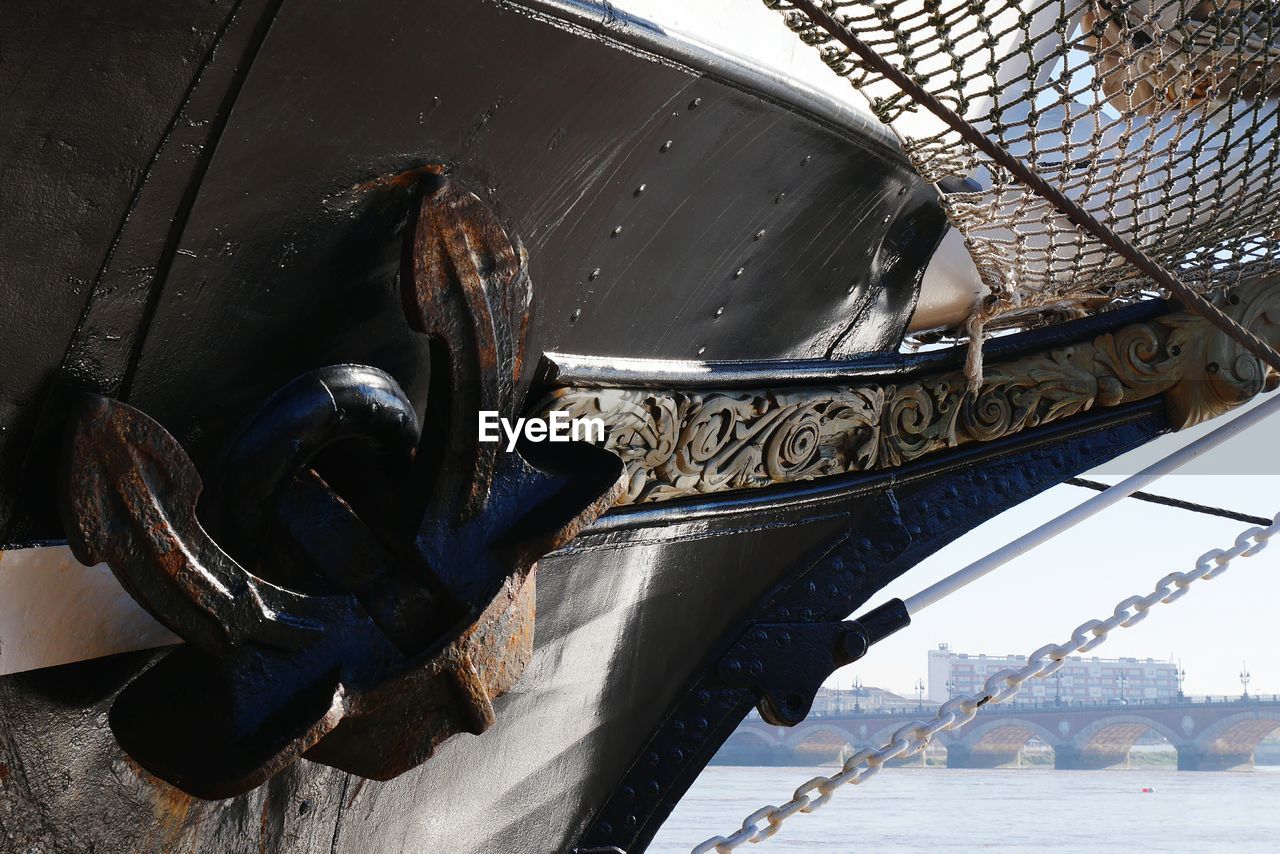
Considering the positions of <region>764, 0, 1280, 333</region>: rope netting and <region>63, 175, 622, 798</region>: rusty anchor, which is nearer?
<region>63, 175, 622, 798</region>: rusty anchor

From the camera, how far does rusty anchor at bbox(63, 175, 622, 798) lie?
124cm

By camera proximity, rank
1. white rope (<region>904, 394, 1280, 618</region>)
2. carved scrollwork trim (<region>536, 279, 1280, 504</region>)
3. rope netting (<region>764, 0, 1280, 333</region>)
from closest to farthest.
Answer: rope netting (<region>764, 0, 1280, 333</region>) < carved scrollwork trim (<region>536, 279, 1280, 504</region>) < white rope (<region>904, 394, 1280, 618</region>)

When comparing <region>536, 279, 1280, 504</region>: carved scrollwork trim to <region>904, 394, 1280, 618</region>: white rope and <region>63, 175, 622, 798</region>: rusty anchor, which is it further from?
<region>63, 175, 622, 798</region>: rusty anchor

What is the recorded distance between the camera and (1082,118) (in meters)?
2.12

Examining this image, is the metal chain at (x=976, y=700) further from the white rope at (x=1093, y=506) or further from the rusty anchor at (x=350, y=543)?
the rusty anchor at (x=350, y=543)

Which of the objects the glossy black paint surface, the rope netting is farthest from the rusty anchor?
the rope netting

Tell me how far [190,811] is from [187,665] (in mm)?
240

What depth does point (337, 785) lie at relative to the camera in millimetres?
1779

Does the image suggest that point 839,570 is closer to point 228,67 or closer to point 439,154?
point 439,154

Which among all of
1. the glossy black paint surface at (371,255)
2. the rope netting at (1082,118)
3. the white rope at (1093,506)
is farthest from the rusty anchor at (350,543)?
the white rope at (1093,506)

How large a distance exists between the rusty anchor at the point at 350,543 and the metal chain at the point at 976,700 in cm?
103

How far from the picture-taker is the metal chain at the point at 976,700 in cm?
237

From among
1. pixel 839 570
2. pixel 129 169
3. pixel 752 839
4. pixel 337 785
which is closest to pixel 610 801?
pixel 752 839

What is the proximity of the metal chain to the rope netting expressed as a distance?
22.3 inches
